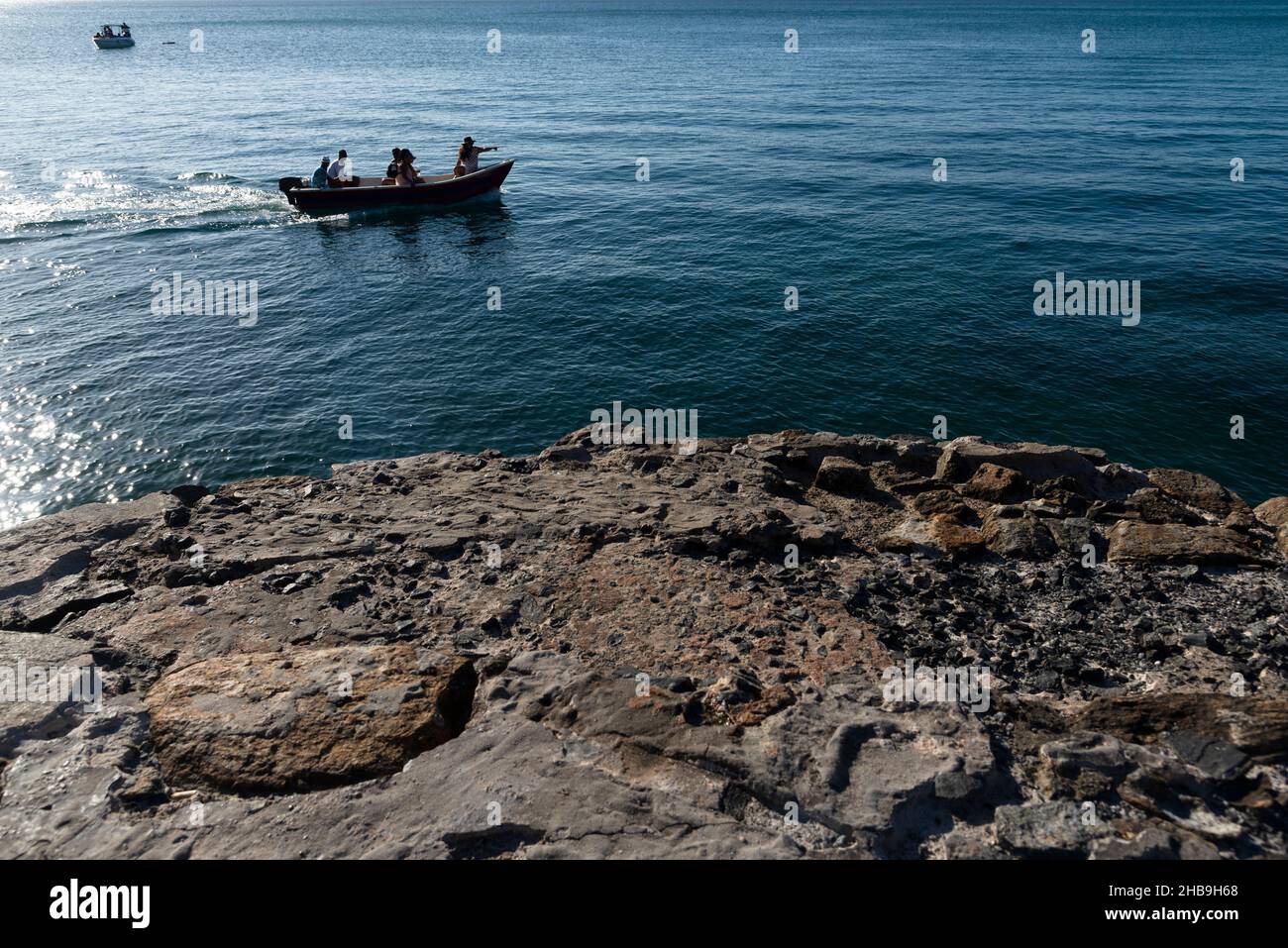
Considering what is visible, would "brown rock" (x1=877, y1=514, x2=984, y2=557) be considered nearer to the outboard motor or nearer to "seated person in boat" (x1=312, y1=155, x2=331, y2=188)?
"seated person in boat" (x1=312, y1=155, x2=331, y2=188)

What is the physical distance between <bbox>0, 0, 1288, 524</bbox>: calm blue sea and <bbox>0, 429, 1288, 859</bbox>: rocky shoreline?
6.39 meters

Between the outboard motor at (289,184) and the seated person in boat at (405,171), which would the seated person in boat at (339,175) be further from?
the seated person in boat at (405,171)

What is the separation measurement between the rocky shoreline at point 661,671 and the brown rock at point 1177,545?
0.18ft

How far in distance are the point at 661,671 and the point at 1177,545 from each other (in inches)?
352

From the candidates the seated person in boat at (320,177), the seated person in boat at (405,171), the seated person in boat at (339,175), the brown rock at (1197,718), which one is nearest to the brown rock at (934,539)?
the brown rock at (1197,718)

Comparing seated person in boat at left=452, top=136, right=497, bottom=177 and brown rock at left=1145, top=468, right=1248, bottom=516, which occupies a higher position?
seated person in boat at left=452, top=136, right=497, bottom=177

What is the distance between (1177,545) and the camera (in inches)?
504

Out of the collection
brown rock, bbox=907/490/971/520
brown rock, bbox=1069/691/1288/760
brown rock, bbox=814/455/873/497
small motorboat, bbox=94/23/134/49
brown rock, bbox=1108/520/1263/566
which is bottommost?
brown rock, bbox=1069/691/1288/760

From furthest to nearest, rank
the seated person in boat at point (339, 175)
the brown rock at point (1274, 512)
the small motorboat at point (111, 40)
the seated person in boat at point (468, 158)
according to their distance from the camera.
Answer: the small motorboat at point (111, 40)
the seated person in boat at point (468, 158)
the seated person in boat at point (339, 175)
the brown rock at point (1274, 512)

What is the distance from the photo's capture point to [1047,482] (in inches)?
607

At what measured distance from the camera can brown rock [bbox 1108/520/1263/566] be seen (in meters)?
12.5

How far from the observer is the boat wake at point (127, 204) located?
36.7m

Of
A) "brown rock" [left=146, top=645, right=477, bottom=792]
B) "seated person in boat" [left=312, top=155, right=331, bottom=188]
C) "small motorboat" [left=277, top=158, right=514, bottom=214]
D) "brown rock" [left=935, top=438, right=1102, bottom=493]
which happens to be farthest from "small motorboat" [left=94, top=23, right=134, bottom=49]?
"brown rock" [left=935, top=438, right=1102, bottom=493]
